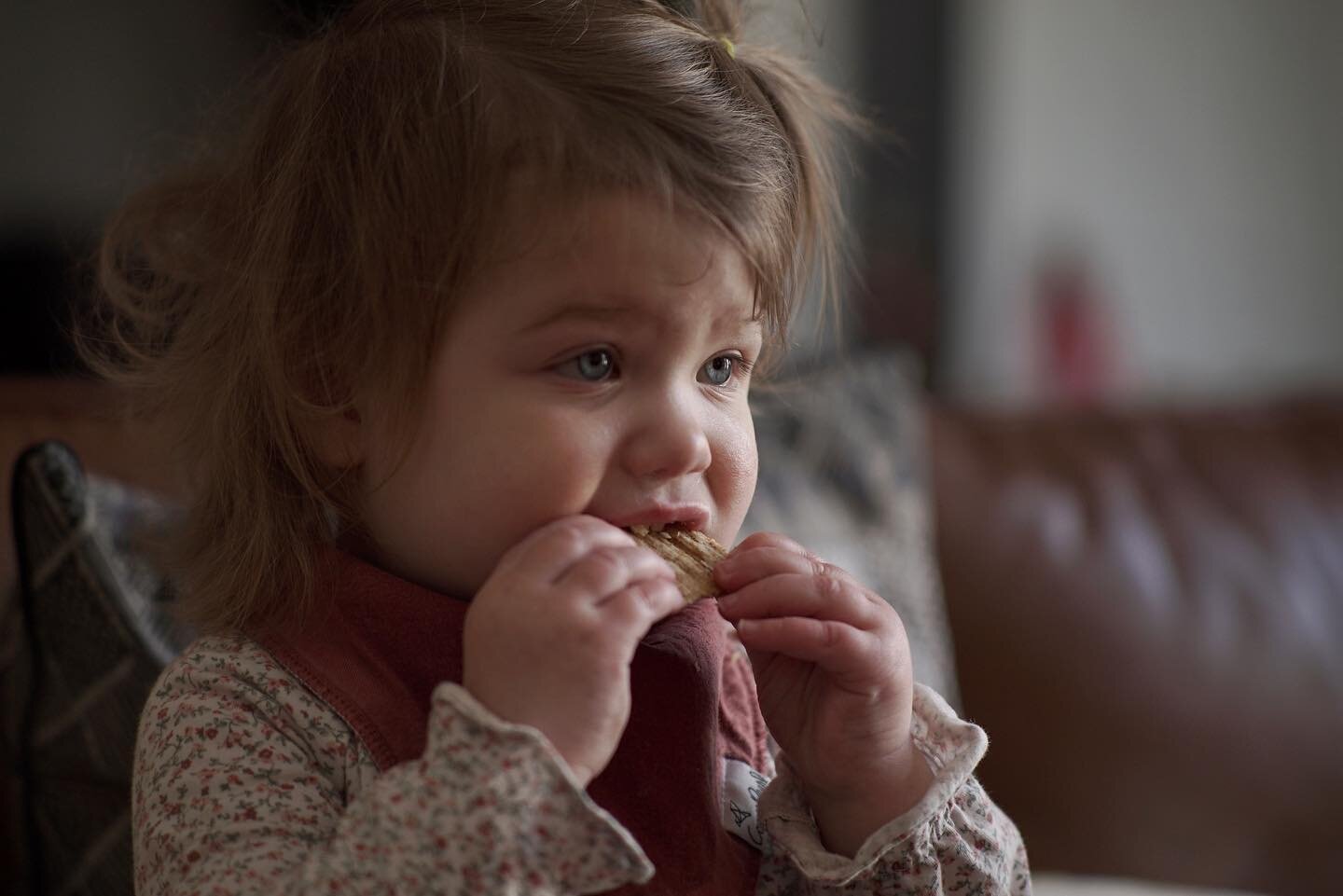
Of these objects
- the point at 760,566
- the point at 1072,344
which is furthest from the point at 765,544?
the point at 1072,344

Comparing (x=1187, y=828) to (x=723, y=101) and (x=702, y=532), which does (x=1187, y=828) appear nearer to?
(x=702, y=532)

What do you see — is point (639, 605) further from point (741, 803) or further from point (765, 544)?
point (741, 803)

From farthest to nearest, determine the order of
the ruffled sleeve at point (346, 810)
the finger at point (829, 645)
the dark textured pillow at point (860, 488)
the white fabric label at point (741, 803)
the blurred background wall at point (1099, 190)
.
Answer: the blurred background wall at point (1099, 190) < the dark textured pillow at point (860, 488) < the white fabric label at point (741, 803) < the finger at point (829, 645) < the ruffled sleeve at point (346, 810)

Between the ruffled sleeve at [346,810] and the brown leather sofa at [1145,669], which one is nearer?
the ruffled sleeve at [346,810]

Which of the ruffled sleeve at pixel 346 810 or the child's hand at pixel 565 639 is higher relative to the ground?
the child's hand at pixel 565 639

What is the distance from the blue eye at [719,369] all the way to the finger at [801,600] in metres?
0.15

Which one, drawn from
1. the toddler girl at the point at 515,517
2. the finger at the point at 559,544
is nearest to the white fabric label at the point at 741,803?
the toddler girl at the point at 515,517

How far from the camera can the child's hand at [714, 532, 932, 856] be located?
2.50ft

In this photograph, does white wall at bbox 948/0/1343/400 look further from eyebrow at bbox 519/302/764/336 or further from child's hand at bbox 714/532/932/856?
eyebrow at bbox 519/302/764/336

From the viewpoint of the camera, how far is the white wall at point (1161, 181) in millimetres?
3695

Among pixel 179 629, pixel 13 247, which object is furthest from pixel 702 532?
pixel 13 247

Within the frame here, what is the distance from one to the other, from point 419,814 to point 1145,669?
1.19 m

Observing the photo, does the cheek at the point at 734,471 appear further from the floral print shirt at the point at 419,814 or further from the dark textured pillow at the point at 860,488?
the dark textured pillow at the point at 860,488

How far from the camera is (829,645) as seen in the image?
0.76 metres
